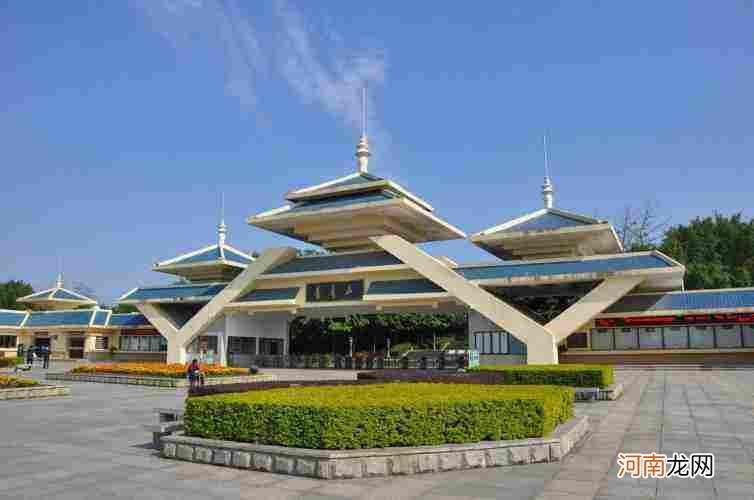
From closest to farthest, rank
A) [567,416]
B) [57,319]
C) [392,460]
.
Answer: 1. [392,460]
2. [567,416]
3. [57,319]

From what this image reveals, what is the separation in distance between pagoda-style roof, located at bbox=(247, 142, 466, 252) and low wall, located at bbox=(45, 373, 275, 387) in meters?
11.7

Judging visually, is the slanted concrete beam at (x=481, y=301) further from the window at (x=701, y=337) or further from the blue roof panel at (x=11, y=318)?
the blue roof panel at (x=11, y=318)

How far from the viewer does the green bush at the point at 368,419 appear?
8508mm

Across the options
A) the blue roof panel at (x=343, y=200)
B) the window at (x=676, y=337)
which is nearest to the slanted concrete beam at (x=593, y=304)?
the window at (x=676, y=337)

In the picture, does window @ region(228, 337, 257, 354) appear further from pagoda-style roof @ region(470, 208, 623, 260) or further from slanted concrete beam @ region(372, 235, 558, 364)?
pagoda-style roof @ region(470, 208, 623, 260)

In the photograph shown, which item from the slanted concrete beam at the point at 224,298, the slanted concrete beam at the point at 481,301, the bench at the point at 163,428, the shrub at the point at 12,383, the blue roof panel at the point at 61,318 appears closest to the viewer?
the bench at the point at 163,428

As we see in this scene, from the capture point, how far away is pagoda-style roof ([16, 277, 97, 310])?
196ft

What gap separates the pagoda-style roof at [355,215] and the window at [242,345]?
27.9 ft

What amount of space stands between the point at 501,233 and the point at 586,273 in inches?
225

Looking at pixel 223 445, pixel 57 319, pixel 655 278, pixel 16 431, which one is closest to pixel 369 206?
pixel 655 278

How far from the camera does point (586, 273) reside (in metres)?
31.2

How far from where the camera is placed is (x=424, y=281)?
34.8 m

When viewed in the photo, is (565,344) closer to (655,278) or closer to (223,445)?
(655,278)

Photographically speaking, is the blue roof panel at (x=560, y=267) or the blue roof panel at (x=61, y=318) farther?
the blue roof panel at (x=61, y=318)
